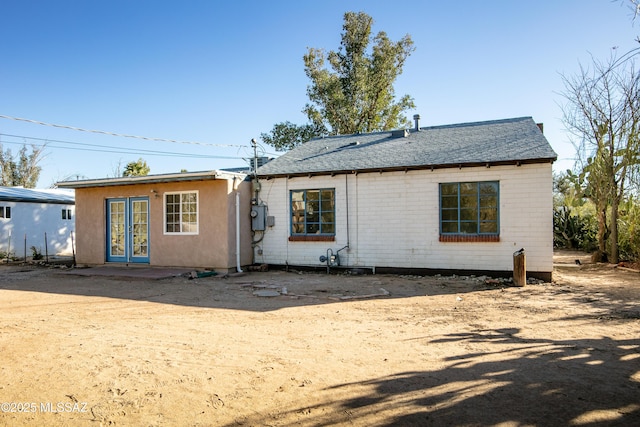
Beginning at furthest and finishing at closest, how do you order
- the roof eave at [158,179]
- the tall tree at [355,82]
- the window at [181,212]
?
the tall tree at [355,82] → the window at [181,212] → the roof eave at [158,179]

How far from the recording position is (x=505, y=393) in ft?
12.1

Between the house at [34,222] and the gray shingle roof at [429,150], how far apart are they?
485 inches

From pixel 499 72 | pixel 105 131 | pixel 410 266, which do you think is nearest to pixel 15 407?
pixel 410 266

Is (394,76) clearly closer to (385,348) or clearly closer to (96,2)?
(96,2)

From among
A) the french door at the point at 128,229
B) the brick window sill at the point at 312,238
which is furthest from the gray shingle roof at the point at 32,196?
the brick window sill at the point at 312,238

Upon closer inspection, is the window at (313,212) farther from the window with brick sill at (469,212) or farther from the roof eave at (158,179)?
the window with brick sill at (469,212)

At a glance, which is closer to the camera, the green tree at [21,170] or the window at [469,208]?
the window at [469,208]

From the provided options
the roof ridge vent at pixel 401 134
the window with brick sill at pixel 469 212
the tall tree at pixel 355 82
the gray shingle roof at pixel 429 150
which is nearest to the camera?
the window with brick sill at pixel 469 212

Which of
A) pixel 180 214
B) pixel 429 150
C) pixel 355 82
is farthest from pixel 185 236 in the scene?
pixel 355 82

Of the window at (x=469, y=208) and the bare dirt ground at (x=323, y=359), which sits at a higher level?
the window at (x=469, y=208)

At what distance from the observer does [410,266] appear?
39.1 feet

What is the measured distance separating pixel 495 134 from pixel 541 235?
3.92 m

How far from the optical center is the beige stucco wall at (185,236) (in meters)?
12.8
